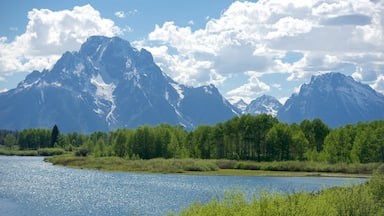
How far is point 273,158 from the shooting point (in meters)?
161

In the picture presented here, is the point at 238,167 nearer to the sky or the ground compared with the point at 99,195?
nearer to the sky

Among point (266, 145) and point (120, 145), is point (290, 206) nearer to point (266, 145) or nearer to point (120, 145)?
point (266, 145)

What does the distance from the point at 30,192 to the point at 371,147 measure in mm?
101857

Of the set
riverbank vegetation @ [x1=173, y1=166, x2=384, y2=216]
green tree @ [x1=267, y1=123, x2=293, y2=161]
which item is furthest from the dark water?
green tree @ [x1=267, y1=123, x2=293, y2=161]

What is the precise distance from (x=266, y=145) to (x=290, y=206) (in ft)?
440

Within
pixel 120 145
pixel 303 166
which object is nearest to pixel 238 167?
pixel 303 166

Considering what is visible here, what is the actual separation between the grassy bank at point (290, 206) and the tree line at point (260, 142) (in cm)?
11381

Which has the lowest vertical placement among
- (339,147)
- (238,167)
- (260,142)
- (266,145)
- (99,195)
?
(99,195)

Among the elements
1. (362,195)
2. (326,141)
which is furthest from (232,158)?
(362,195)

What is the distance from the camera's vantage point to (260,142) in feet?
562

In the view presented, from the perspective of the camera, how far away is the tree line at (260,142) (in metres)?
149

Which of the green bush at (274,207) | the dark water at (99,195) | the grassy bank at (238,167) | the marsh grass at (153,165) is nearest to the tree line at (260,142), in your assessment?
the grassy bank at (238,167)

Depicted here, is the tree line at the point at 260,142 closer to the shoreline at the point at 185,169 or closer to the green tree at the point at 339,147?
the green tree at the point at 339,147

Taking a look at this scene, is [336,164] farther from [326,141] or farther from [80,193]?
[80,193]
